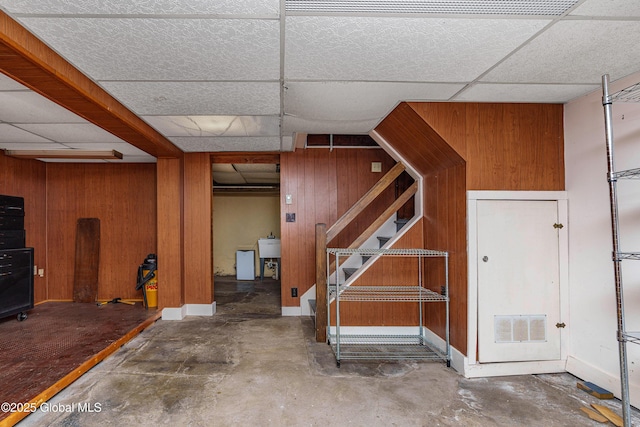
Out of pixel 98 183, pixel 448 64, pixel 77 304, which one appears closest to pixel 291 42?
pixel 448 64

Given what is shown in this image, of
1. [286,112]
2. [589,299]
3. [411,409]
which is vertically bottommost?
[411,409]

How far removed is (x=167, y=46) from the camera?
6.25 ft

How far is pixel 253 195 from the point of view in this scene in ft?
27.6

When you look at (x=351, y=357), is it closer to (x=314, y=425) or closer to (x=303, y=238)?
(x=314, y=425)

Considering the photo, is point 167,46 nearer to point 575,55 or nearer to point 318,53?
point 318,53

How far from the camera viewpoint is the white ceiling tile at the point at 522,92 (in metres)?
2.55

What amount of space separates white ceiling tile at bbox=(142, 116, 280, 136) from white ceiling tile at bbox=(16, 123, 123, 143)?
672mm

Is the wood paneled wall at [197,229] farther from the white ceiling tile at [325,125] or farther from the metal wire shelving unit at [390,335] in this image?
the metal wire shelving unit at [390,335]

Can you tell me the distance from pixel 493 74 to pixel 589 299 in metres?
1.93

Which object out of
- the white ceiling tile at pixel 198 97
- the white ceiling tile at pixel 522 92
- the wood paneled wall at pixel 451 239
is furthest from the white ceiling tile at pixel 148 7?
the wood paneled wall at pixel 451 239

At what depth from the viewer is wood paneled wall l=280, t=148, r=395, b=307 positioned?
473cm

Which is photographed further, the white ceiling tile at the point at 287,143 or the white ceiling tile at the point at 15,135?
the white ceiling tile at the point at 287,143

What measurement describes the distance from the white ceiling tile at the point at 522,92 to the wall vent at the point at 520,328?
1832mm

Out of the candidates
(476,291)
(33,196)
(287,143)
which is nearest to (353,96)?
(287,143)
